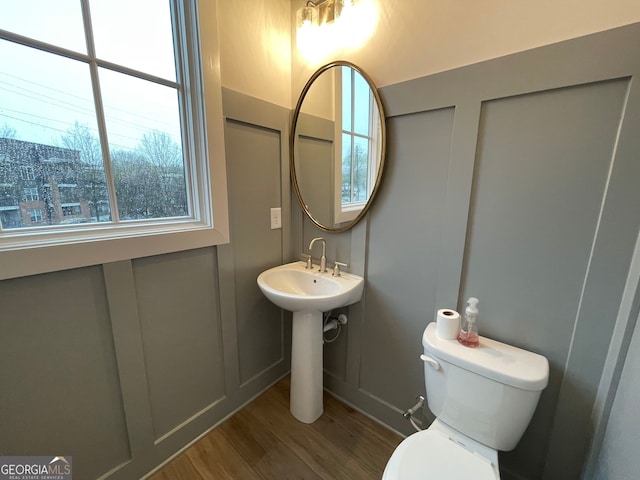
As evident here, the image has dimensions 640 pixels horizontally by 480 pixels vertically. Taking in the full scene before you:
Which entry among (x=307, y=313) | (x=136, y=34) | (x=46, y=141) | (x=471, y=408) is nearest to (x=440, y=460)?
(x=471, y=408)

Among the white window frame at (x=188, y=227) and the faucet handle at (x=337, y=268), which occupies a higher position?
the white window frame at (x=188, y=227)

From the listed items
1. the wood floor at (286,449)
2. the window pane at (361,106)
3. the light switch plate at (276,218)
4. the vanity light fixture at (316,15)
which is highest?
the vanity light fixture at (316,15)

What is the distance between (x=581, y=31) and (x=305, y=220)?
1323 mm

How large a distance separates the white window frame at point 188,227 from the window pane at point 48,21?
0.37 meters

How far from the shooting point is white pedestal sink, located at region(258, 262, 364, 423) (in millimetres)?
1305

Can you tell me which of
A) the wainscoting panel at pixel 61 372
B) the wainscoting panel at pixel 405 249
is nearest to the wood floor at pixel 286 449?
the wainscoting panel at pixel 405 249

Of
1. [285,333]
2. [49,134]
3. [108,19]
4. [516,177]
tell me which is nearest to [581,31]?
[516,177]

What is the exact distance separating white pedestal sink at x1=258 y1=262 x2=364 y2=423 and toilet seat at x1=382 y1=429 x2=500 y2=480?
60 centimetres

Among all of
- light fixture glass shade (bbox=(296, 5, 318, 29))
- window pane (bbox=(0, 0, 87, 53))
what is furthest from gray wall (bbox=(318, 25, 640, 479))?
window pane (bbox=(0, 0, 87, 53))

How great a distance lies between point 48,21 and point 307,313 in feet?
4.85

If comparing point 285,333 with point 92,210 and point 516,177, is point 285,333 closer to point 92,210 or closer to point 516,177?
point 92,210

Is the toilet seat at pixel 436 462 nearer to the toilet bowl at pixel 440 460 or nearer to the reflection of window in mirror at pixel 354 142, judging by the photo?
the toilet bowl at pixel 440 460

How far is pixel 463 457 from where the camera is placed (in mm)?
890

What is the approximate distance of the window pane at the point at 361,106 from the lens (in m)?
1.25
